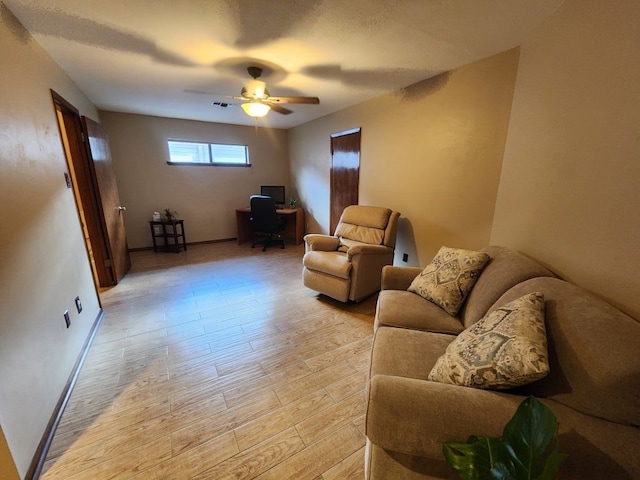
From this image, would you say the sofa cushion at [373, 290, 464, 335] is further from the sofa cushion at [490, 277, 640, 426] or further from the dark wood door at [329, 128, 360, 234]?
the dark wood door at [329, 128, 360, 234]

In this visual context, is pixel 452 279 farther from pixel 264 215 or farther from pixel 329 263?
pixel 264 215

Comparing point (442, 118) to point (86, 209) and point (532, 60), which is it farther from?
point (86, 209)

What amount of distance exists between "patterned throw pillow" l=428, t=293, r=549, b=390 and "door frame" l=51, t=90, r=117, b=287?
308 centimetres

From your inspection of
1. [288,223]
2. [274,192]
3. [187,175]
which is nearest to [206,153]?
[187,175]

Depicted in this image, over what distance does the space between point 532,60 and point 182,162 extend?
4.87 m

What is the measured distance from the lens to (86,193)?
2.86 metres

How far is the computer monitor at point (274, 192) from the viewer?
520 centimetres

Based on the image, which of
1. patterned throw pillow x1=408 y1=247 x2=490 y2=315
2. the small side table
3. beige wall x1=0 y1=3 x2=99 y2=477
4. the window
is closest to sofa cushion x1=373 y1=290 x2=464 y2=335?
patterned throw pillow x1=408 y1=247 x2=490 y2=315

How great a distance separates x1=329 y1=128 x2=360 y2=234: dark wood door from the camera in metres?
3.76

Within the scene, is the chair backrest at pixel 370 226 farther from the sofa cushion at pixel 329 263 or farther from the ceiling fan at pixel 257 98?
the ceiling fan at pixel 257 98

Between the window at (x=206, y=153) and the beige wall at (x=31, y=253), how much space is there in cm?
246

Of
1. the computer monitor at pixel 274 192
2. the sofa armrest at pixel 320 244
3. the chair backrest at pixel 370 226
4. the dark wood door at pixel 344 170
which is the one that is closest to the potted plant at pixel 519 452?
Answer: the chair backrest at pixel 370 226

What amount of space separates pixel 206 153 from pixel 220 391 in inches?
174

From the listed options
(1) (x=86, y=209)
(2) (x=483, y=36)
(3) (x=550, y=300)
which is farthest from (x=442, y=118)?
(1) (x=86, y=209)
